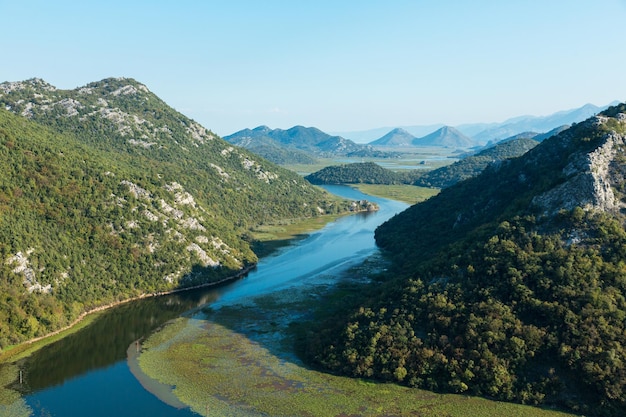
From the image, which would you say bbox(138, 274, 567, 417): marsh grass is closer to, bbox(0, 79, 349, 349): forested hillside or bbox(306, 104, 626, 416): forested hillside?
bbox(306, 104, 626, 416): forested hillside

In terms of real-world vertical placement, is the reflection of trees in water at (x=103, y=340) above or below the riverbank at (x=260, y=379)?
above

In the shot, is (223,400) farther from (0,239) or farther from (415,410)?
(0,239)

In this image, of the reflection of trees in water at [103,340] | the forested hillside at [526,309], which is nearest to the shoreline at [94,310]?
the reflection of trees in water at [103,340]

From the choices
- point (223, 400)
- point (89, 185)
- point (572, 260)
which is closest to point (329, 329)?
point (223, 400)

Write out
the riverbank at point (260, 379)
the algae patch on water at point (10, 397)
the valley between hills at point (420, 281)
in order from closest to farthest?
the algae patch on water at point (10, 397)
the riverbank at point (260, 379)
the valley between hills at point (420, 281)

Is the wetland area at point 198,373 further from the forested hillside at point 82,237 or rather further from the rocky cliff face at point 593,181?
the rocky cliff face at point 593,181

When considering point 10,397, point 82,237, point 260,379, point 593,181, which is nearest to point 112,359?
point 10,397
